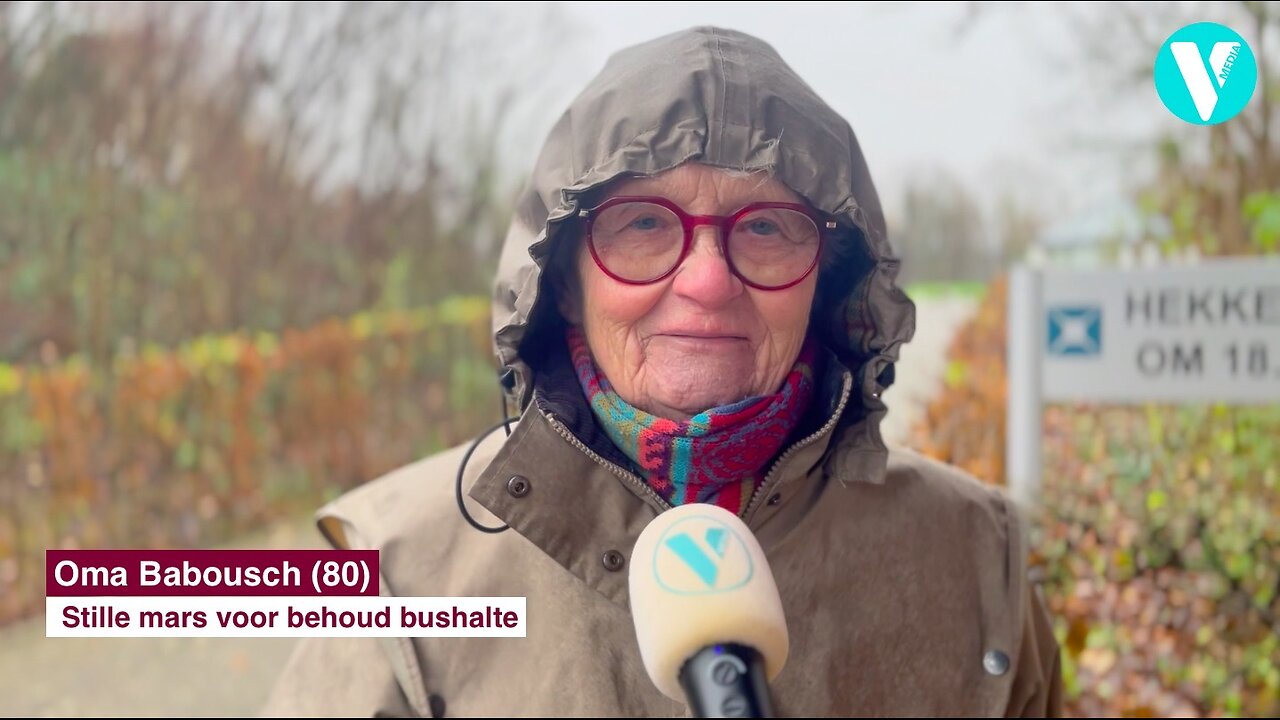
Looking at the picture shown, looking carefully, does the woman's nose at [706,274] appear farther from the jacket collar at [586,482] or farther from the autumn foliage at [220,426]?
the autumn foliage at [220,426]

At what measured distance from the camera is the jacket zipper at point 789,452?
1064mm

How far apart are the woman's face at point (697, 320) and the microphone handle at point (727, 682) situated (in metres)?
0.35

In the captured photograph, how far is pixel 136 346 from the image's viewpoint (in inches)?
76.0

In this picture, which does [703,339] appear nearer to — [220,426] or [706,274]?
[706,274]

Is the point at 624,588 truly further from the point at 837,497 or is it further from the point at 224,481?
the point at 224,481

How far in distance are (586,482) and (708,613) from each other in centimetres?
40

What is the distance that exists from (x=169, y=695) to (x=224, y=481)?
0.37 metres

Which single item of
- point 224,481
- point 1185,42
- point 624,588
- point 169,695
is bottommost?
point 169,695

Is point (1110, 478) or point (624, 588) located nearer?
point (624, 588)

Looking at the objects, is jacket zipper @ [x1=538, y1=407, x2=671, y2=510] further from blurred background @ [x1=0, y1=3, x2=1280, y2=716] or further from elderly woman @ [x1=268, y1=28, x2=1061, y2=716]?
blurred background @ [x1=0, y1=3, x2=1280, y2=716]

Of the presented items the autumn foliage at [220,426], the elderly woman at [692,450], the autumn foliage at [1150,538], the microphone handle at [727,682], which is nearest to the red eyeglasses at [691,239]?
the elderly woman at [692,450]

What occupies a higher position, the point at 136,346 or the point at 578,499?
the point at 136,346

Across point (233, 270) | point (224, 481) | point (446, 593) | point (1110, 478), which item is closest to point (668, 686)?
point (446, 593)

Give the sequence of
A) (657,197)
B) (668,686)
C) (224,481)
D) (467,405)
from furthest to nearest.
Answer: (467,405), (224,481), (657,197), (668,686)
